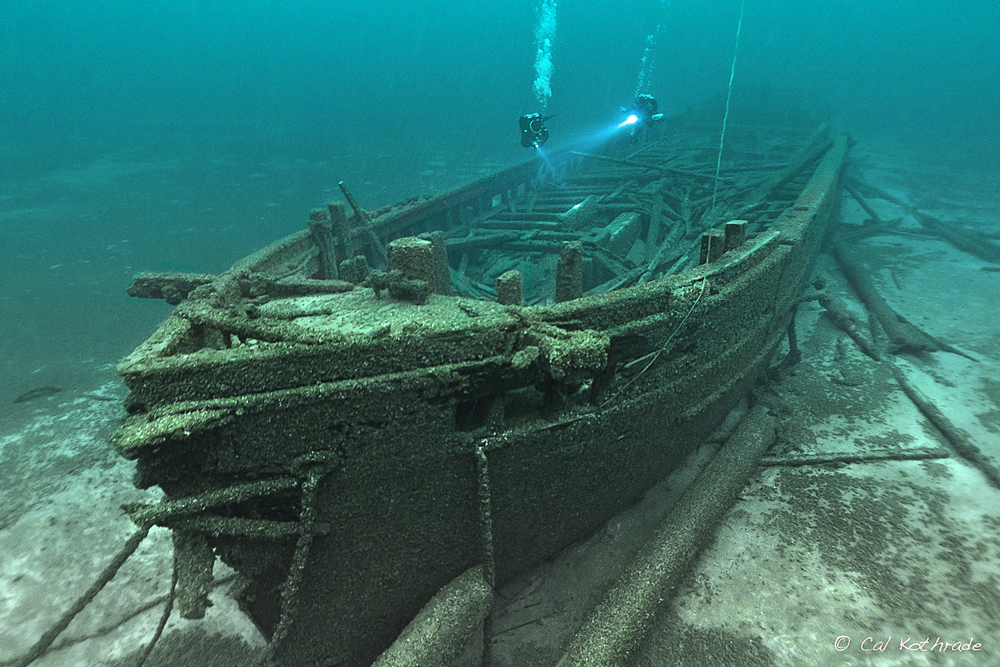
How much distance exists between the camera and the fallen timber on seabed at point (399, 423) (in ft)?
8.89

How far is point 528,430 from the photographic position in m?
3.45

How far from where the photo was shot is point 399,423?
3.01 metres

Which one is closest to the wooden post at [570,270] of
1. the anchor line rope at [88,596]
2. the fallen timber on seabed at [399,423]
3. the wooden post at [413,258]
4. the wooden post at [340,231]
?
the fallen timber on seabed at [399,423]

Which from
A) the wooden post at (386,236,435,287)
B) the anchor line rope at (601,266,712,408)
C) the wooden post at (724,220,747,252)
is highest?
the wooden post at (386,236,435,287)

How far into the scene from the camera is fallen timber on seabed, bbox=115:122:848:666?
271 centimetres

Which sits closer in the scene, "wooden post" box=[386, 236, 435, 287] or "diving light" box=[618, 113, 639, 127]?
"wooden post" box=[386, 236, 435, 287]

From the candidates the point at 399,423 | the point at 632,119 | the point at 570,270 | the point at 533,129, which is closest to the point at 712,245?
the point at 570,270

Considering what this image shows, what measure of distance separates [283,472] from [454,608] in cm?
149

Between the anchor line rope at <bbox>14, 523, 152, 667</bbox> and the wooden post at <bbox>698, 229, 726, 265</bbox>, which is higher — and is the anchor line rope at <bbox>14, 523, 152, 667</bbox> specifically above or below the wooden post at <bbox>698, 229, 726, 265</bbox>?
below

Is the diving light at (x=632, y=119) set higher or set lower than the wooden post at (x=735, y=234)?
higher

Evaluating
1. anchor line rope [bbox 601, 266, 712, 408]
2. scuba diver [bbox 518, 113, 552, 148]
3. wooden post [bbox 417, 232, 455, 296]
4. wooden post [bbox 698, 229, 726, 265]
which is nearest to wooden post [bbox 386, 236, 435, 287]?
anchor line rope [bbox 601, 266, 712, 408]

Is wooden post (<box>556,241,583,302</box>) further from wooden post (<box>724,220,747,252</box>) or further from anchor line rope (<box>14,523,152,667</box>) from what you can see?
anchor line rope (<box>14,523,152,667</box>)

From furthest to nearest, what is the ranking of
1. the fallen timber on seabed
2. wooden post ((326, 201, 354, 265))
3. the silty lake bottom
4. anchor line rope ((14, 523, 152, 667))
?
1. wooden post ((326, 201, 354, 265))
2. the silty lake bottom
3. anchor line rope ((14, 523, 152, 667))
4. the fallen timber on seabed

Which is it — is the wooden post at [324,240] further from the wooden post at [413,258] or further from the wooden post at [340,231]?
the wooden post at [413,258]
